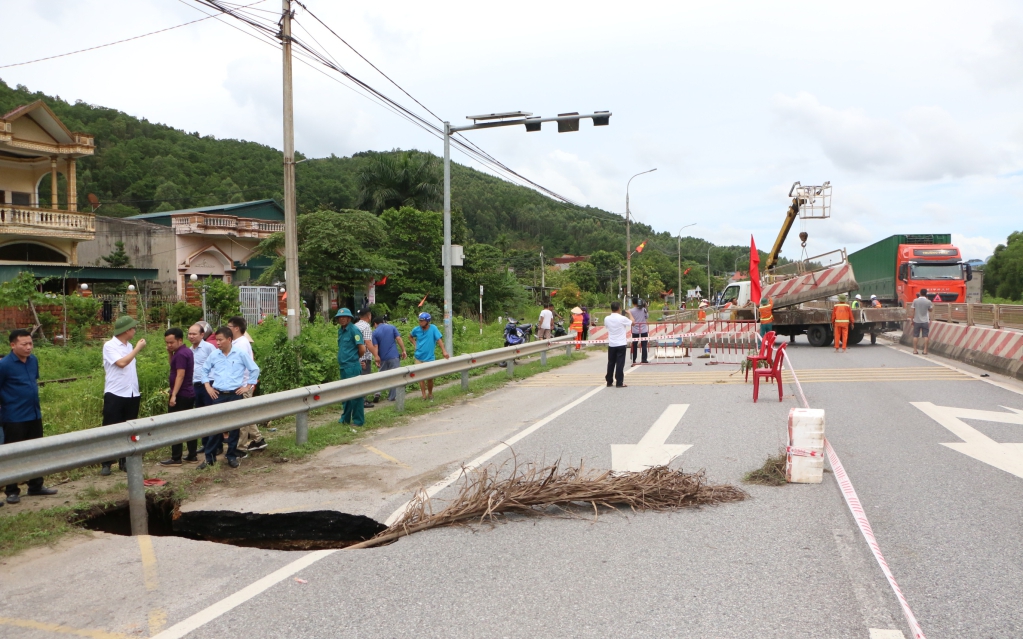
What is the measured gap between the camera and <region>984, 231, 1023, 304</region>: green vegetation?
228ft

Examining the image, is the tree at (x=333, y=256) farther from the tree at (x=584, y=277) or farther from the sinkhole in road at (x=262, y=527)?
the tree at (x=584, y=277)

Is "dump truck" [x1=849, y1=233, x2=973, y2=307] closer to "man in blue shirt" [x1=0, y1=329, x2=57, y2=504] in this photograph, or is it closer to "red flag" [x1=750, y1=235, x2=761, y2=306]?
"red flag" [x1=750, y1=235, x2=761, y2=306]

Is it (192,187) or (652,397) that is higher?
(192,187)

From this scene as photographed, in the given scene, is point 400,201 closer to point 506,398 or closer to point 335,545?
point 506,398

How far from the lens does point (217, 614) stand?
424cm

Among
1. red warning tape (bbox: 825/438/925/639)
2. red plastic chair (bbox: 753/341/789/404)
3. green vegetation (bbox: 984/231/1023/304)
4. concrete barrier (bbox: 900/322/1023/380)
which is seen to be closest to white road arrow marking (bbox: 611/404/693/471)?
red warning tape (bbox: 825/438/925/639)

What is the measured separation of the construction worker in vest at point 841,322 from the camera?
79.2ft

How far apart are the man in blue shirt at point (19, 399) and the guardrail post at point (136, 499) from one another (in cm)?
126

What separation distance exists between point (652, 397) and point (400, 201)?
119 ft

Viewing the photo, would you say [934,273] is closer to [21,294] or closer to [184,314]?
[184,314]

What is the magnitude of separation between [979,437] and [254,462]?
27.1 ft

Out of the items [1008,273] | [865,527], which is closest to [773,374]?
[865,527]

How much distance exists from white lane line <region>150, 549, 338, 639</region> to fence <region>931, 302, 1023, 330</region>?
22952 millimetres

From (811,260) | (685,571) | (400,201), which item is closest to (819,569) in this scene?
(685,571)
